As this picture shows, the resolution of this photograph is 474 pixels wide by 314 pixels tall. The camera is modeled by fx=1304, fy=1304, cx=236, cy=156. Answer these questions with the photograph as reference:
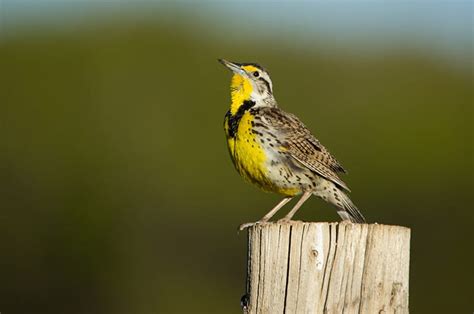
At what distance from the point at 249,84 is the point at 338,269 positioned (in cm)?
231

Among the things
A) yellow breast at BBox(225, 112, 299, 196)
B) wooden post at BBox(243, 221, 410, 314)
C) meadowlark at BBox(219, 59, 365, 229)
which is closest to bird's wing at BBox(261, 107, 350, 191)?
meadowlark at BBox(219, 59, 365, 229)

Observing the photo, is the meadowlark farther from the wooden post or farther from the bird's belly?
the wooden post

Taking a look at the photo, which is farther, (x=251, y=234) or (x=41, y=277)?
(x=41, y=277)

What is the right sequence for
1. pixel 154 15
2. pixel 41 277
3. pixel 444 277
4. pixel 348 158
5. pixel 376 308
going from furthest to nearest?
pixel 154 15 → pixel 348 158 → pixel 41 277 → pixel 444 277 → pixel 376 308

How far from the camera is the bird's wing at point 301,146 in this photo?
20.3 feet

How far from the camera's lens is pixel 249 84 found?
255 inches

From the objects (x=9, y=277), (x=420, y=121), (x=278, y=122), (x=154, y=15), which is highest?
(x=154, y=15)

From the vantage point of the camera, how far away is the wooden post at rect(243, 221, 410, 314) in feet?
14.1

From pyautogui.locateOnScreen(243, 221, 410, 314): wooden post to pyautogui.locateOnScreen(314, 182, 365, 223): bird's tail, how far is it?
1.86 metres

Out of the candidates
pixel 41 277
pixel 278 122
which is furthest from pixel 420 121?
pixel 278 122

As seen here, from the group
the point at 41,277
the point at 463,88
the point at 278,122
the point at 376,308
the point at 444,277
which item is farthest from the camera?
the point at 463,88

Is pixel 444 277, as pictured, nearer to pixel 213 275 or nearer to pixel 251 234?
pixel 213 275

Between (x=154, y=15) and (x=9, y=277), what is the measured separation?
747 centimetres

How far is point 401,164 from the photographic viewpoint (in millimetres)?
15797
